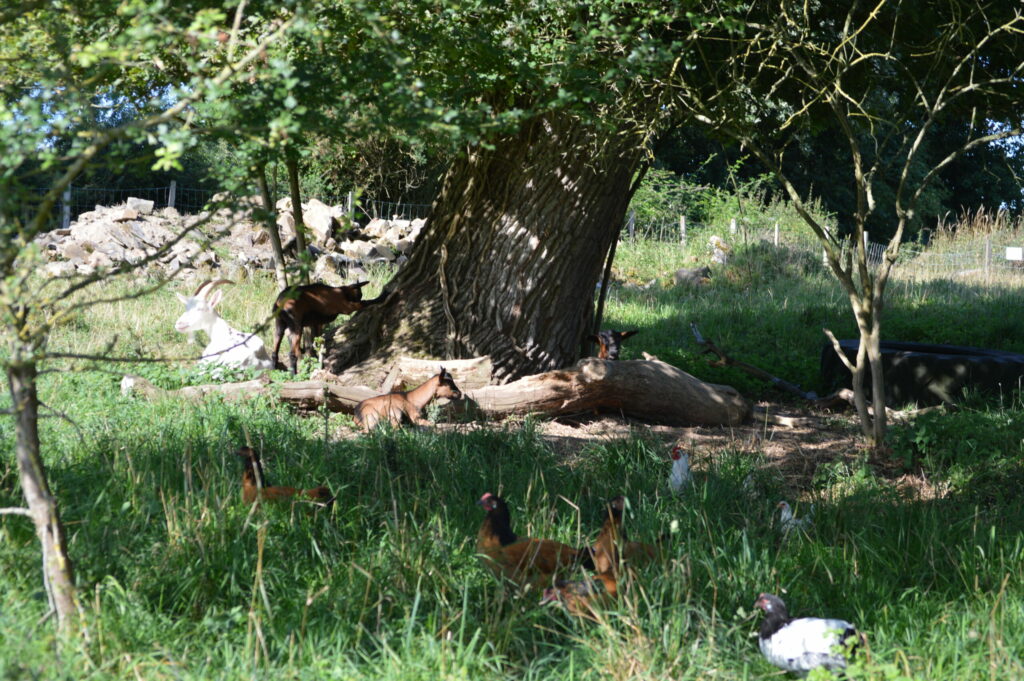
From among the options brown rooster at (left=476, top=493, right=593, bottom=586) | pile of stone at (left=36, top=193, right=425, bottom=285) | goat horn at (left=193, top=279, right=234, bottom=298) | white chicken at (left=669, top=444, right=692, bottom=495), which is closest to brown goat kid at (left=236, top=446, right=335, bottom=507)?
brown rooster at (left=476, top=493, right=593, bottom=586)

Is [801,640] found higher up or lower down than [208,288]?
lower down

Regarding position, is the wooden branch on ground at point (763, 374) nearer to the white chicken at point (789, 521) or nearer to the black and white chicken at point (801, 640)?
the white chicken at point (789, 521)

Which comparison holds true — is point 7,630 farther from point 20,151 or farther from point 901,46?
point 901,46

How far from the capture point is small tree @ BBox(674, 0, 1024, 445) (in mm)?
6184

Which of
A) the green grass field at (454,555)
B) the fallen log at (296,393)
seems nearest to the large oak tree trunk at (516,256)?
the fallen log at (296,393)

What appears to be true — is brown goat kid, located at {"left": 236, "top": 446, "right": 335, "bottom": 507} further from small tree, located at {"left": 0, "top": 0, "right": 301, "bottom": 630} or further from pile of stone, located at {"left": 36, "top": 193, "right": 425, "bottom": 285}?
pile of stone, located at {"left": 36, "top": 193, "right": 425, "bottom": 285}

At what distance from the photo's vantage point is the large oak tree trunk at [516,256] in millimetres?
7688

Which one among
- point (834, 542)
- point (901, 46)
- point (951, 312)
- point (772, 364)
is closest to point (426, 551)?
point (834, 542)

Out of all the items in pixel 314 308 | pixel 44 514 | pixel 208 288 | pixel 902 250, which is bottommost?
pixel 44 514

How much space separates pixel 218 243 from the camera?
52.4 feet

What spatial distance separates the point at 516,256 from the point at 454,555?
13.4 feet

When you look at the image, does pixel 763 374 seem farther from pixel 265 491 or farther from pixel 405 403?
pixel 265 491

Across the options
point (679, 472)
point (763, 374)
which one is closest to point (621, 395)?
point (679, 472)

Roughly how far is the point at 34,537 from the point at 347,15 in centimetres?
329
